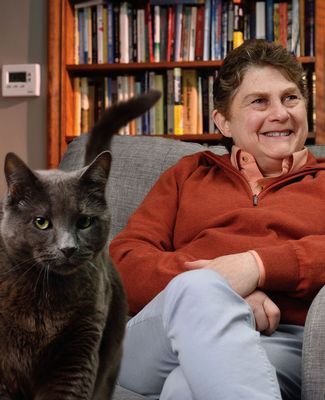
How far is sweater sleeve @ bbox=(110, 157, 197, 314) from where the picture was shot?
1415mm

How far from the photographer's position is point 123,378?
4.29 feet

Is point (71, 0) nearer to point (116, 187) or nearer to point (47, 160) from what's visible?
point (47, 160)

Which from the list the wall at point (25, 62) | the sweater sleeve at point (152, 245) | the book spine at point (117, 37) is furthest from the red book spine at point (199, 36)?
the sweater sleeve at point (152, 245)

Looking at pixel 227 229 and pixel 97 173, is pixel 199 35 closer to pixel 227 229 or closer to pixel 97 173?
pixel 227 229

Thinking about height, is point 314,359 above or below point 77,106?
below

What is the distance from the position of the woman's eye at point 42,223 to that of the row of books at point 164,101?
79.6 inches

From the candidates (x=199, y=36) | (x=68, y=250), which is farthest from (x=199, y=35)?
(x=68, y=250)

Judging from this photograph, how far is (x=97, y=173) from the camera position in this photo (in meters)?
0.88

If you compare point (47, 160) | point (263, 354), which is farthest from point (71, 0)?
point (263, 354)

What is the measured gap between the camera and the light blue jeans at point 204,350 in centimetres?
104

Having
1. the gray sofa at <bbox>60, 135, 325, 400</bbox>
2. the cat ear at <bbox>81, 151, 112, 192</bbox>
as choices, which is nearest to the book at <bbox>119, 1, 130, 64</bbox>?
the gray sofa at <bbox>60, 135, 325, 400</bbox>

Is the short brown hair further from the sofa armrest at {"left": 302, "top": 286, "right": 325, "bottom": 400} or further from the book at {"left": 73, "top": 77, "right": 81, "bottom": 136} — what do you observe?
the book at {"left": 73, "top": 77, "right": 81, "bottom": 136}

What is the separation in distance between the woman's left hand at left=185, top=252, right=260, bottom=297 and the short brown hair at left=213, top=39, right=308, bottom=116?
0.54 metres

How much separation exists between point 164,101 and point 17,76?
621mm
